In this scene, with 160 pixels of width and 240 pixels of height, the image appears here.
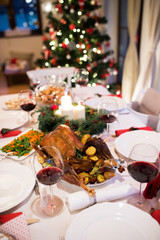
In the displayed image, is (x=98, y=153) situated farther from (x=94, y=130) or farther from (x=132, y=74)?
(x=132, y=74)

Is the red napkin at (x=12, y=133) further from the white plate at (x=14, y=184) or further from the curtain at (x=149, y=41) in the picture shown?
the curtain at (x=149, y=41)

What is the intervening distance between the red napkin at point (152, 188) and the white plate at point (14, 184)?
47 cm

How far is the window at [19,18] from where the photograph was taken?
568cm

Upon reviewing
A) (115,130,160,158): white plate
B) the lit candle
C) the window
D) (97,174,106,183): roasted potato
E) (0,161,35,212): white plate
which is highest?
the window

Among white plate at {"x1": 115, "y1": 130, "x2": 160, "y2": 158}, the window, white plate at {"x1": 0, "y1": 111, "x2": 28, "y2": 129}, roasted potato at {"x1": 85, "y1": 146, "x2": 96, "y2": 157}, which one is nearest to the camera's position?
roasted potato at {"x1": 85, "y1": 146, "x2": 96, "y2": 157}

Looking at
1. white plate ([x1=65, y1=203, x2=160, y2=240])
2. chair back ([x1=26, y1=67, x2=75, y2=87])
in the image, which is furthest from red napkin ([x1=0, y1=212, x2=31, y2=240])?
chair back ([x1=26, y1=67, x2=75, y2=87])

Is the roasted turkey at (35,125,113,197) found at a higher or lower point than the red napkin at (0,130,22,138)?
higher

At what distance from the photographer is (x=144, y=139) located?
1322 millimetres

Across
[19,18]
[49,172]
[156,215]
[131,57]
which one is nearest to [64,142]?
[49,172]

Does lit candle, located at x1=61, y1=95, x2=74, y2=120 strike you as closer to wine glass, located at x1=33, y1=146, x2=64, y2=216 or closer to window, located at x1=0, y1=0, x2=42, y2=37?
wine glass, located at x1=33, y1=146, x2=64, y2=216

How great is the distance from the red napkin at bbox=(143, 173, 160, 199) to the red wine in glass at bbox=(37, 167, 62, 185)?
35 centimetres

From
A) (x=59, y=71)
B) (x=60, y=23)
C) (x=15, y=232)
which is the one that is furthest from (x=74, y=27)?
(x=15, y=232)

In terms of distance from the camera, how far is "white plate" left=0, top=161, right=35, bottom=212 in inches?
35.8

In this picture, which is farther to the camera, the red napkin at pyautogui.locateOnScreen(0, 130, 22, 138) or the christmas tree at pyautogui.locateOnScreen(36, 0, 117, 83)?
the christmas tree at pyautogui.locateOnScreen(36, 0, 117, 83)
